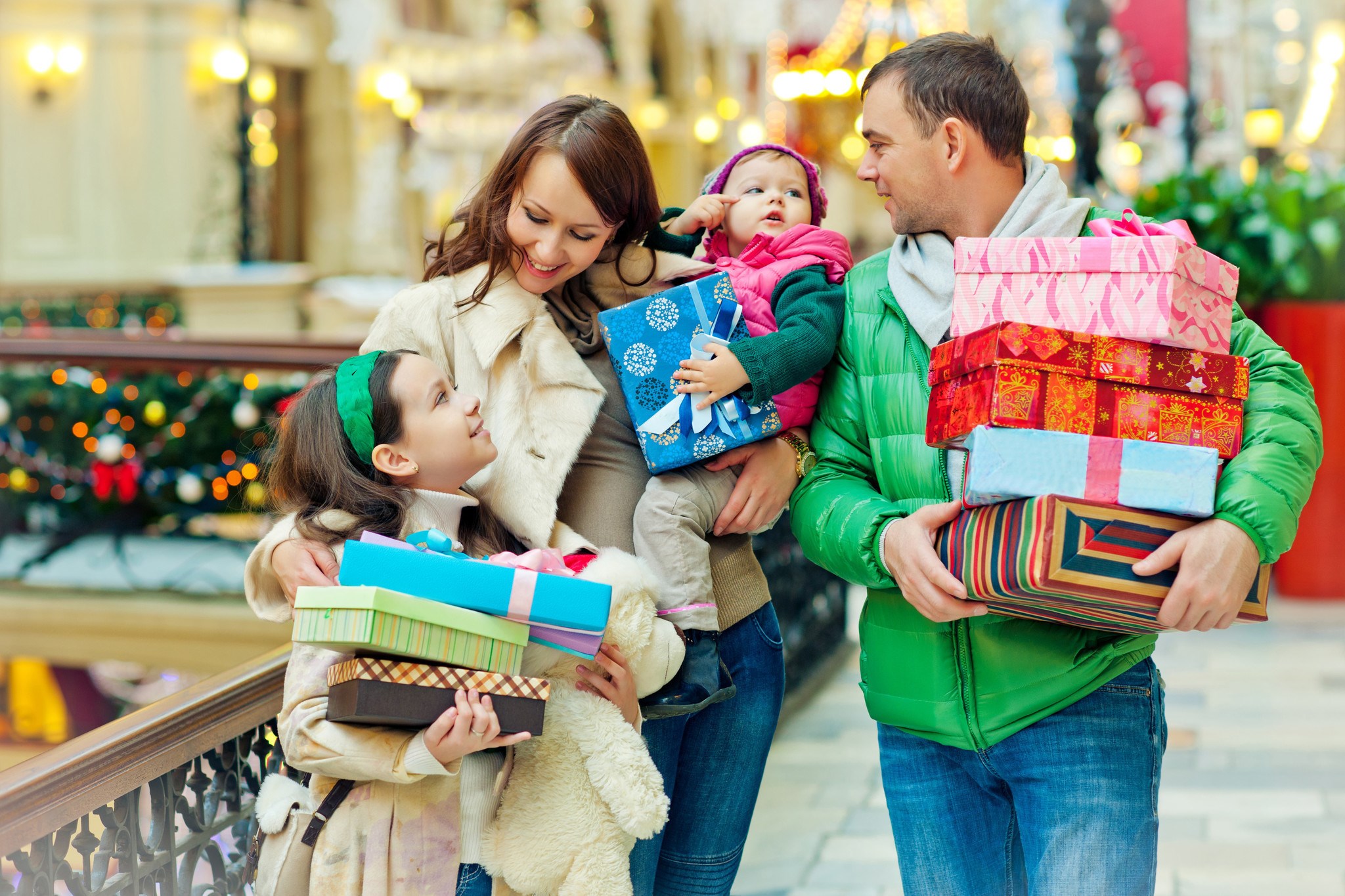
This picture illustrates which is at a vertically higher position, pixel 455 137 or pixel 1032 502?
pixel 455 137

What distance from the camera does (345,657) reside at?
156cm

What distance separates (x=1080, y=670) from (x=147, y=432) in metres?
5.19

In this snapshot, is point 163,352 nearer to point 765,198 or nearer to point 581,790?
point 765,198

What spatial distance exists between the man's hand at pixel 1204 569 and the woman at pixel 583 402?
Result: 2.01 ft

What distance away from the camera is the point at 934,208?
1.74m

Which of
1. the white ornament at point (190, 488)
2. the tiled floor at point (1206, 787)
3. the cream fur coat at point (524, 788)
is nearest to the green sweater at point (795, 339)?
the cream fur coat at point (524, 788)

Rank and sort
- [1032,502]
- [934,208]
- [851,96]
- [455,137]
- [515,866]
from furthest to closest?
[455,137] → [851,96] → [934,208] → [515,866] → [1032,502]

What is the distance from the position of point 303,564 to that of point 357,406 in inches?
8.7

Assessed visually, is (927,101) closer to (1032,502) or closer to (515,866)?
(1032,502)

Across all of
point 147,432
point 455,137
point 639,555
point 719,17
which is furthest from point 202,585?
point 719,17

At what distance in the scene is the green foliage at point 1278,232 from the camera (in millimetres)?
6121

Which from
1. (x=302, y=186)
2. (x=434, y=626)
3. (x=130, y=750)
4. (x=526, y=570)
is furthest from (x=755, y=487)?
(x=302, y=186)

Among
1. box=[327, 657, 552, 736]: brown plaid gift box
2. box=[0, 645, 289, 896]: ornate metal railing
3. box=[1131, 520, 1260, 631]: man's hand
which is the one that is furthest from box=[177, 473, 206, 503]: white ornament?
box=[1131, 520, 1260, 631]: man's hand

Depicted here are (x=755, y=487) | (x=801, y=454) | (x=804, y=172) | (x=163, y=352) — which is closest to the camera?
(x=755, y=487)
